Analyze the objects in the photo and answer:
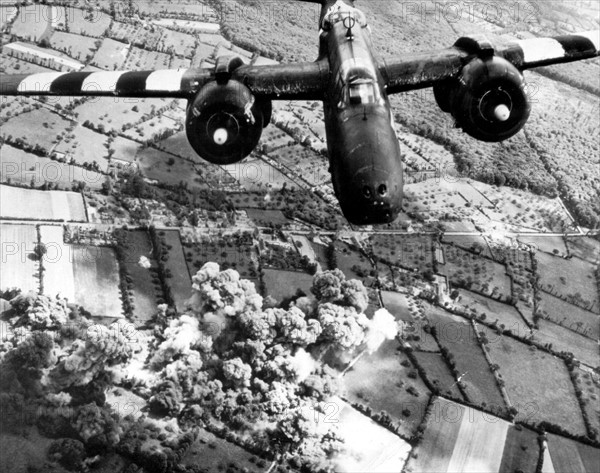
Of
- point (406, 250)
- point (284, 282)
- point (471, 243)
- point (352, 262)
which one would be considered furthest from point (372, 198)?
point (471, 243)

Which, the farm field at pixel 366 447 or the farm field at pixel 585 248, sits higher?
the farm field at pixel 585 248

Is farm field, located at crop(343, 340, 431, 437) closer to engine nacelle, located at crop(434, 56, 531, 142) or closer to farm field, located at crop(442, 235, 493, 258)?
farm field, located at crop(442, 235, 493, 258)

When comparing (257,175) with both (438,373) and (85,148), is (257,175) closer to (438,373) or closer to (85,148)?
(85,148)

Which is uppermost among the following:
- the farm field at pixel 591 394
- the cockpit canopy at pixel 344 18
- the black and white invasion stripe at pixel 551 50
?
the black and white invasion stripe at pixel 551 50

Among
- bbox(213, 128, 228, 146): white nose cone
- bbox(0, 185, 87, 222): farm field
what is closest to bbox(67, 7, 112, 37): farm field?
bbox(0, 185, 87, 222): farm field

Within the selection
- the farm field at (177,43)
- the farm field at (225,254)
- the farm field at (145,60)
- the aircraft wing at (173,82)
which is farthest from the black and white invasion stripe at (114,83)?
the farm field at (177,43)

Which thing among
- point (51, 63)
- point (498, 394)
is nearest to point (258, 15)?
point (51, 63)

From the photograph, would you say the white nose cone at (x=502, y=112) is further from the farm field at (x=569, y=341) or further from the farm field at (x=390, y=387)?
the farm field at (x=569, y=341)
